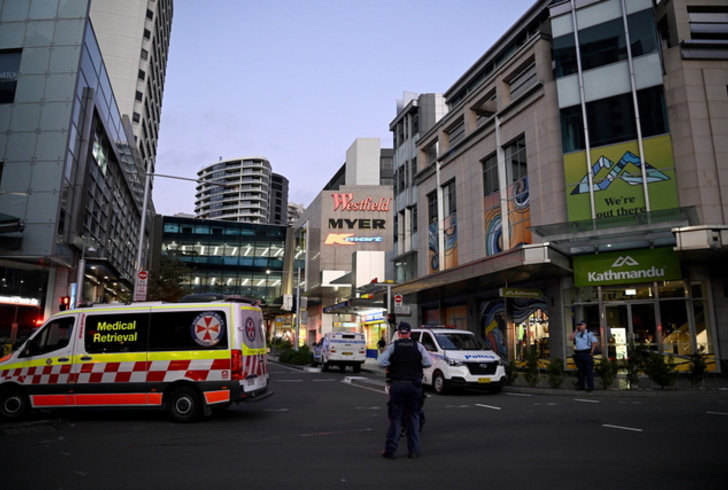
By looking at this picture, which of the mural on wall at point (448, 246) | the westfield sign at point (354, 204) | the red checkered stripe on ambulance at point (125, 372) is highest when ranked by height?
the westfield sign at point (354, 204)

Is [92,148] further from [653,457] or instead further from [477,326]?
[653,457]

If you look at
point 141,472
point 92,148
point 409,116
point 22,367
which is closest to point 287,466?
point 141,472

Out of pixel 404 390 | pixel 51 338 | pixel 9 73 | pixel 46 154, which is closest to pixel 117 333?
pixel 51 338

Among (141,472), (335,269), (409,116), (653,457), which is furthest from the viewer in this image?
(335,269)

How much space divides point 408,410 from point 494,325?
20448mm

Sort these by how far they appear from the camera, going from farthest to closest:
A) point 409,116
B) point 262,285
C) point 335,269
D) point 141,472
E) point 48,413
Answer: point 262,285, point 335,269, point 409,116, point 48,413, point 141,472

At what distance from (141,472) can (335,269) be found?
55.1 meters

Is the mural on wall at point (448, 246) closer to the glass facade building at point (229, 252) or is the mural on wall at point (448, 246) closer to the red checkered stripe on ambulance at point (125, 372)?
the red checkered stripe on ambulance at point (125, 372)

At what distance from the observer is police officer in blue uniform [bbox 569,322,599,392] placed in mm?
14438

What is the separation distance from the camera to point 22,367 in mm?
10195

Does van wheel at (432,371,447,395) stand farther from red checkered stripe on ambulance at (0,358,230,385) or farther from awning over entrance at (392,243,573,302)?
red checkered stripe on ambulance at (0,358,230,385)

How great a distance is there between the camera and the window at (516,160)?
79.4 feet

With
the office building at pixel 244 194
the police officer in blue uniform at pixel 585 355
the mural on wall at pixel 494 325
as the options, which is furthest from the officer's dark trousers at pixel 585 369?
the office building at pixel 244 194

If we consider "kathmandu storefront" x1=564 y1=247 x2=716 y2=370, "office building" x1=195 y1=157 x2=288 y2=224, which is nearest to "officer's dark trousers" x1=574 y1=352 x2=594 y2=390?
"kathmandu storefront" x1=564 y1=247 x2=716 y2=370
